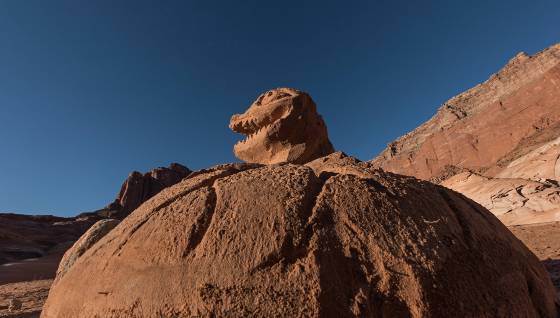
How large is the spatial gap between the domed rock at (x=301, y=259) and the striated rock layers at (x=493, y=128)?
937 inches

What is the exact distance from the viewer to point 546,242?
891 cm

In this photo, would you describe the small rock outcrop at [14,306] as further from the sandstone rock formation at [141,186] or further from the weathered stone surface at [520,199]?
the sandstone rock formation at [141,186]

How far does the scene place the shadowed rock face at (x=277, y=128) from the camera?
16.0 ft

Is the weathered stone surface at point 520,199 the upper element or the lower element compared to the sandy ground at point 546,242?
upper

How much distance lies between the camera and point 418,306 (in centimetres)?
193

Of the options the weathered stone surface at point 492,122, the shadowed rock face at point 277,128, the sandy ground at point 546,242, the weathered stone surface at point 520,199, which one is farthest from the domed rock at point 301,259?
the weathered stone surface at point 492,122

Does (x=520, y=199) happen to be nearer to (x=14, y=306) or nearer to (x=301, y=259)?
(x=301, y=259)

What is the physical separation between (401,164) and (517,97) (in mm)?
19840

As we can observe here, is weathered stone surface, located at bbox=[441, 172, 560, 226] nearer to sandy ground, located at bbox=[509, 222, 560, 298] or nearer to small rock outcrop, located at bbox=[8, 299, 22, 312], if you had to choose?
sandy ground, located at bbox=[509, 222, 560, 298]

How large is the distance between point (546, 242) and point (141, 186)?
53882mm

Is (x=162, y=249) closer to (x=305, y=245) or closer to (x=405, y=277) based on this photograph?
(x=305, y=245)

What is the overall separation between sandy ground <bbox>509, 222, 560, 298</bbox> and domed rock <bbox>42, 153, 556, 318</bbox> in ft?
12.6

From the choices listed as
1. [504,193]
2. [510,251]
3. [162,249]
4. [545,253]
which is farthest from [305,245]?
[504,193]

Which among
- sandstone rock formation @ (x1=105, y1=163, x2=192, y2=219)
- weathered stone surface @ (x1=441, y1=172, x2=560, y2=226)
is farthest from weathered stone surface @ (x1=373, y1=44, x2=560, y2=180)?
sandstone rock formation @ (x1=105, y1=163, x2=192, y2=219)
